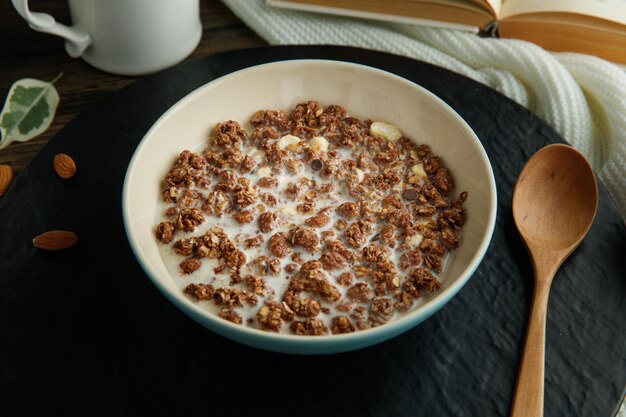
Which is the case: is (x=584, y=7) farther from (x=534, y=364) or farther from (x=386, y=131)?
(x=534, y=364)

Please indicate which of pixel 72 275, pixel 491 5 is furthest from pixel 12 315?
pixel 491 5

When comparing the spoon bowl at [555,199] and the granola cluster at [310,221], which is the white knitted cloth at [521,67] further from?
the granola cluster at [310,221]

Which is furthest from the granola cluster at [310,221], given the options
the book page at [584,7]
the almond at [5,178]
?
the book page at [584,7]

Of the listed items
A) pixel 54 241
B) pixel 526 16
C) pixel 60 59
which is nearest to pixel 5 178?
pixel 54 241

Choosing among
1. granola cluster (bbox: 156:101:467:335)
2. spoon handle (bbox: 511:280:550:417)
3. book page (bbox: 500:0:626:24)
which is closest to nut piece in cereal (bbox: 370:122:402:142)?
granola cluster (bbox: 156:101:467:335)

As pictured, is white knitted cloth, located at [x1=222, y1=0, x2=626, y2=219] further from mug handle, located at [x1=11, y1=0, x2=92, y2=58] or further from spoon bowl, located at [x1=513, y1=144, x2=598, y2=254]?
mug handle, located at [x1=11, y1=0, x2=92, y2=58]

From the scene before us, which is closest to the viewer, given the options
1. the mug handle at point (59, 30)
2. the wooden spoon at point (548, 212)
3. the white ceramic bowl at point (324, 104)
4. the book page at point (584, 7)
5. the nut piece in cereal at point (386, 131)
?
the white ceramic bowl at point (324, 104)
